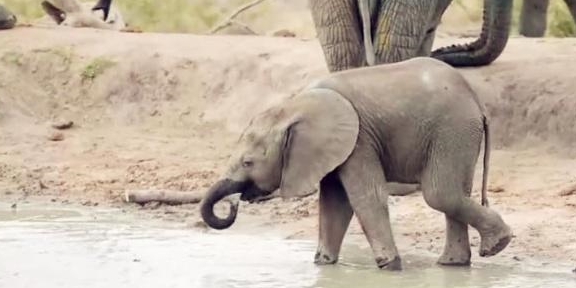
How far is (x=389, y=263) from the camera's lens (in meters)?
6.90

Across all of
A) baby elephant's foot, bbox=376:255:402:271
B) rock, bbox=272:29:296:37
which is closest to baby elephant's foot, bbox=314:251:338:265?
baby elephant's foot, bbox=376:255:402:271

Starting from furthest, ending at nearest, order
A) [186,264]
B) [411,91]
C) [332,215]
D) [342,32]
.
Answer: [342,32]
[186,264]
[332,215]
[411,91]

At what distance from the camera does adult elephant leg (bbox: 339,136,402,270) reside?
6.75 metres

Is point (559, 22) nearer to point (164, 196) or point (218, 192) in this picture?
point (164, 196)

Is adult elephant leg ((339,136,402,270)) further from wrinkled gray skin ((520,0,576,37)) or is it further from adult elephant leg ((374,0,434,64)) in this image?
wrinkled gray skin ((520,0,576,37))

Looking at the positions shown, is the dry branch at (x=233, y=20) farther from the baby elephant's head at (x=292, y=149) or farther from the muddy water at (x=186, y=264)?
the baby elephant's head at (x=292, y=149)

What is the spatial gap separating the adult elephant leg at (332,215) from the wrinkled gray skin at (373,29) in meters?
1.60

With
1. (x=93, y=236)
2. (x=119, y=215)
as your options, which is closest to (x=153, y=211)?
(x=119, y=215)

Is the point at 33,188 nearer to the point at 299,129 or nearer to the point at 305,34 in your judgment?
the point at 299,129

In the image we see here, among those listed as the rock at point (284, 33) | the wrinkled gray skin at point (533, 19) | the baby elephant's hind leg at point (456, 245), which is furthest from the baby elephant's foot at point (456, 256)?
the rock at point (284, 33)

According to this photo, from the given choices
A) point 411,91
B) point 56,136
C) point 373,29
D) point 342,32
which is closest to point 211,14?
point 56,136

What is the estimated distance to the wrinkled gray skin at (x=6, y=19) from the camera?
492 inches

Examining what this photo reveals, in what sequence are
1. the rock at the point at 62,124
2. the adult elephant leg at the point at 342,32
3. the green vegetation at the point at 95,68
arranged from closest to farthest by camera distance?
1. the adult elephant leg at the point at 342,32
2. the rock at the point at 62,124
3. the green vegetation at the point at 95,68

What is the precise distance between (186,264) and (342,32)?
2.03 m
